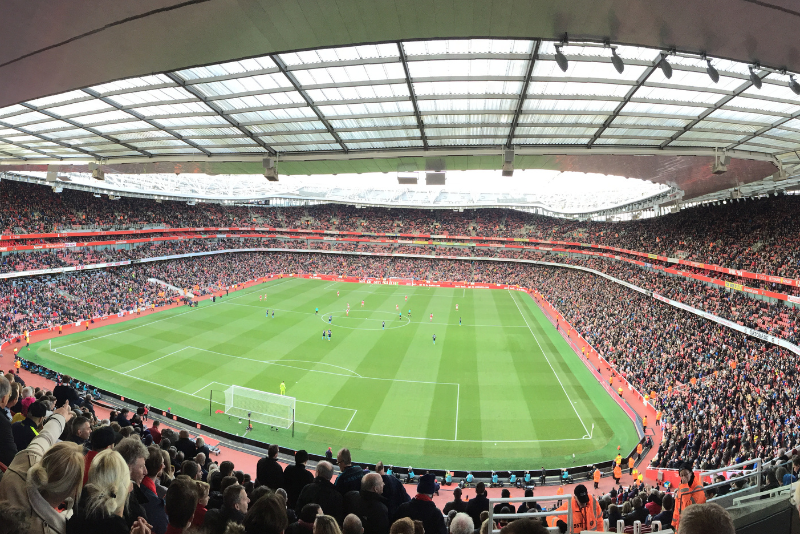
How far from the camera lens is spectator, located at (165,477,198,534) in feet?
11.1

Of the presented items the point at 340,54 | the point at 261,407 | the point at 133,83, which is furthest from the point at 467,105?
the point at 261,407

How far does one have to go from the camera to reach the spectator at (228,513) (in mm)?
3537

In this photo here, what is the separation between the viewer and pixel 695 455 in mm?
16312

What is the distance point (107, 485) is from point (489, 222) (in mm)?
73376

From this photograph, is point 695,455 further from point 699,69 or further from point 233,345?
point 233,345

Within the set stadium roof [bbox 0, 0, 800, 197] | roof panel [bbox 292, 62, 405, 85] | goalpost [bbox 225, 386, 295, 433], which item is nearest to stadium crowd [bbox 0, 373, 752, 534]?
stadium roof [bbox 0, 0, 800, 197]

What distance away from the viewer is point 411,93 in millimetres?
9031

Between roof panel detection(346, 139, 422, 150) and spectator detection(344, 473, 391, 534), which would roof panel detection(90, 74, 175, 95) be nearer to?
roof panel detection(346, 139, 422, 150)

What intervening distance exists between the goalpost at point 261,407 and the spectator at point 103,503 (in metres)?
18.1

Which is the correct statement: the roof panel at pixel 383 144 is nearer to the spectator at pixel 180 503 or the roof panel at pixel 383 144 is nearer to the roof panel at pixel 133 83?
the roof panel at pixel 133 83

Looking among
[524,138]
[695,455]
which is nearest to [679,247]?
[695,455]

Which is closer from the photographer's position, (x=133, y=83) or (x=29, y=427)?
(x=29, y=427)

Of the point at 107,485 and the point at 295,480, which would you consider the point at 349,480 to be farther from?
the point at 107,485

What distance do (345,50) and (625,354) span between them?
28.6 m
